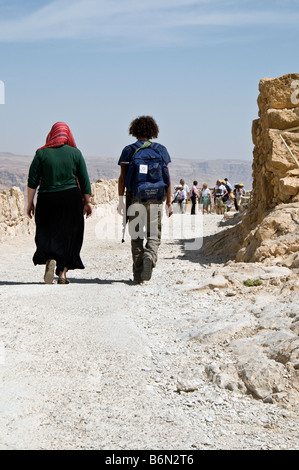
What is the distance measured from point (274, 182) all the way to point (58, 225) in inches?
139

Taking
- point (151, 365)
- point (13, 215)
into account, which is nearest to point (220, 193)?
point (13, 215)

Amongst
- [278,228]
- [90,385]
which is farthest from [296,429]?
[278,228]

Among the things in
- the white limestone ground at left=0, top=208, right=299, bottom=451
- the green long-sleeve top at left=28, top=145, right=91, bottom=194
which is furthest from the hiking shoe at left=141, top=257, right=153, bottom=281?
the green long-sleeve top at left=28, top=145, right=91, bottom=194

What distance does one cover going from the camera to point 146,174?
6.73 metres

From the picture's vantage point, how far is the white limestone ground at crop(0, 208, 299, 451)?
3170 millimetres

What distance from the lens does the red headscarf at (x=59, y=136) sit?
6.59 m

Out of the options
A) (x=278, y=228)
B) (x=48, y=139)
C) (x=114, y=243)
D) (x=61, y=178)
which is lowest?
(x=114, y=243)

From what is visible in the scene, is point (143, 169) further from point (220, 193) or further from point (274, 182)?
point (220, 193)

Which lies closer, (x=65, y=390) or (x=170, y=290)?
(x=65, y=390)

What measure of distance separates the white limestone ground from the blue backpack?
107 cm

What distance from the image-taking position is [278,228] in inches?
305
